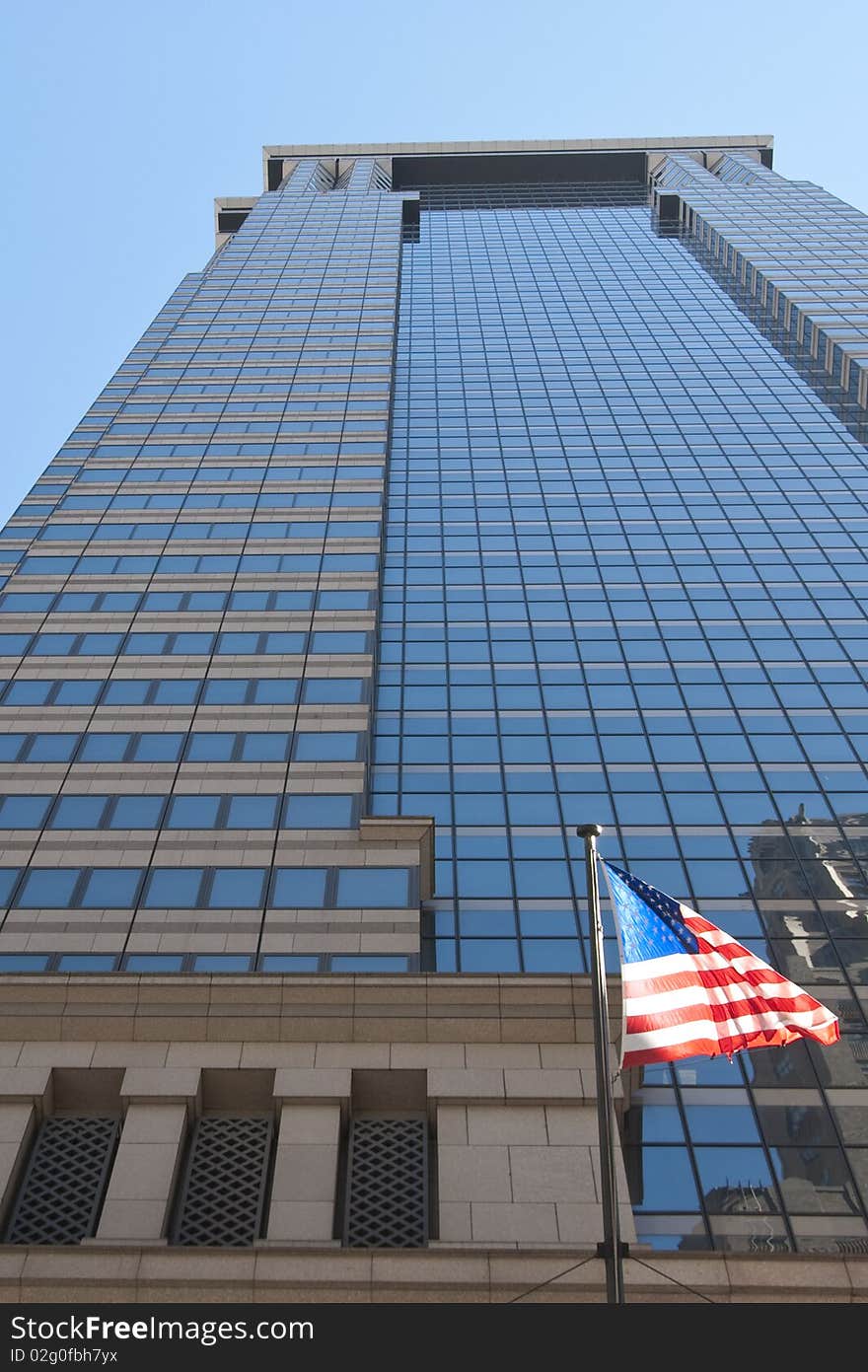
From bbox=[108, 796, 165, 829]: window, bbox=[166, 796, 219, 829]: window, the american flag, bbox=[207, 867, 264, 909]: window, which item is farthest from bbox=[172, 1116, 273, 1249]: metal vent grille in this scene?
bbox=[108, 796, 165, 829]: window

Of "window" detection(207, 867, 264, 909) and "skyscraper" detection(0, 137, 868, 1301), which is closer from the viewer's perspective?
"skyscraper" detection(0, 137, 868, 1301)

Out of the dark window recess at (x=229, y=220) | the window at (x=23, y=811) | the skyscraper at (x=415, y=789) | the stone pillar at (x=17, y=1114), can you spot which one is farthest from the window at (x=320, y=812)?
the dark window recess at (x=229, y=220)

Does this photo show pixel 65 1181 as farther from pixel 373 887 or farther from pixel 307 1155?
pixel 373 887

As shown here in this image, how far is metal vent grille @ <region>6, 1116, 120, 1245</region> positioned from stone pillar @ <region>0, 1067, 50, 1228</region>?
0.84ft

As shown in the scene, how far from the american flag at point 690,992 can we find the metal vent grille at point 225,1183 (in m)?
8.45

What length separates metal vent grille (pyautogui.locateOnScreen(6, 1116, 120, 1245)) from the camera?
21.5m

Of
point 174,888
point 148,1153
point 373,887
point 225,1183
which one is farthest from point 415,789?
point 148,1153

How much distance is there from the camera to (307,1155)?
22.3 m

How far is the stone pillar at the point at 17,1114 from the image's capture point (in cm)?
2202

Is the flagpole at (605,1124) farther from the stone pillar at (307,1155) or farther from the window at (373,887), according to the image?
the window at (373,887)

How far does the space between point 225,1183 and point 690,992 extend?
384 inches

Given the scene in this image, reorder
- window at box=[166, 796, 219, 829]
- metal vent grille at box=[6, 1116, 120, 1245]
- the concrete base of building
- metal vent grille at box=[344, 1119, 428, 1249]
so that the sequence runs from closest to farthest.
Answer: the concrete base of building < metal vent grille at box=[6, 1116, 120, 1245] < metal vent grille at box=[344, 1119, 428, 1249] < window at box=[166, 796, 219, 829]

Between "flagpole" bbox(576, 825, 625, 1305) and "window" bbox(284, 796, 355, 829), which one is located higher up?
"window" bbox(284, 796, 355, 829)

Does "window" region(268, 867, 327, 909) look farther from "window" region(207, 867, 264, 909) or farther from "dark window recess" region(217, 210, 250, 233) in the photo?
"dark window recess" region(217, 210, 250, 233)
